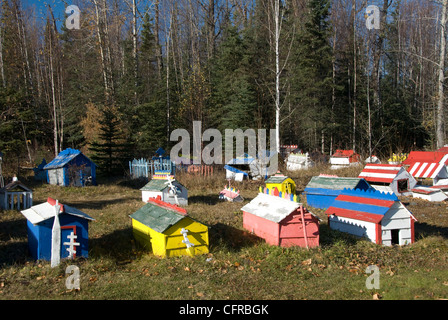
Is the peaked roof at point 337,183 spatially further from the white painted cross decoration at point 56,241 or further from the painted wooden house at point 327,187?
the white painted cross decoration at point 56,241

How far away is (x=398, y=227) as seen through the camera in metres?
9.34

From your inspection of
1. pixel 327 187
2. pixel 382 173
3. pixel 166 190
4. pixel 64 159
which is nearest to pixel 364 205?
pixel 327 187

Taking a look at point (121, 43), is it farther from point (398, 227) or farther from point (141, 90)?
point (398, 227)

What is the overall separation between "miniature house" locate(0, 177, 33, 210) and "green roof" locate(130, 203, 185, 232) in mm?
5554

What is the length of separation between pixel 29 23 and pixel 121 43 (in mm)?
10278

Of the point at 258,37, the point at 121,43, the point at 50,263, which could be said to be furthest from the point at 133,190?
the point at 121,43

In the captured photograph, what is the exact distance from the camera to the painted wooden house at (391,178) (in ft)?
51.6

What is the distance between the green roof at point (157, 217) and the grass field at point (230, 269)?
2.27 ft

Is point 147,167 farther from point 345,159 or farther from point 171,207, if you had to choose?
point 345,159

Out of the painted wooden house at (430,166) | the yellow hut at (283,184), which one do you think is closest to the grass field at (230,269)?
the yellow hut at (283,184)

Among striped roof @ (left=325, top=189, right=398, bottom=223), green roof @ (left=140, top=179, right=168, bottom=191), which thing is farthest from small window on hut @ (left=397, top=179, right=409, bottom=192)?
green roof @ (left=140, top=179, right=168, bottom=191)

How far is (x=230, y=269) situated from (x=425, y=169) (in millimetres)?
14657

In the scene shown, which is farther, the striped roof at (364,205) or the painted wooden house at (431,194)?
the painted wooden house at (431,194)

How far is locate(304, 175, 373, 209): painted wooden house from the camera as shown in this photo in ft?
41.2
